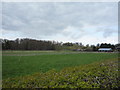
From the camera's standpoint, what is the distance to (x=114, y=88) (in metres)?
2.68

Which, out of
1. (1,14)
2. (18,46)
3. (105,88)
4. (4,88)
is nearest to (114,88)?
(105,88)

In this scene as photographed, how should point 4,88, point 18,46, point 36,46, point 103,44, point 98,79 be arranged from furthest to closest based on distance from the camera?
point 103,44 → point 36,46 → point 18,46 → point 98,79 → point 4,88

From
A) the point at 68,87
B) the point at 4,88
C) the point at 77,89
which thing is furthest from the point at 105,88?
the point at 4,88

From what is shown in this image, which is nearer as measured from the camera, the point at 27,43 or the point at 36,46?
the point at 27,43

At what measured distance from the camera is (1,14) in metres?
4.02

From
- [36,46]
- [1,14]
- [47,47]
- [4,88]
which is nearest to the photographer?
[4,88]

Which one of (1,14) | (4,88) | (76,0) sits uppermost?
(76,0)

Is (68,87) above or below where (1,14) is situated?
below

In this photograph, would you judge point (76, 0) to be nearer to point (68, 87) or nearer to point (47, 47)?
point (68, 87)

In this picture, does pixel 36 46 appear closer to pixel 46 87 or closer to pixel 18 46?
pixel 18 46

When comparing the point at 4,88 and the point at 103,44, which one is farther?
the point at 103,44

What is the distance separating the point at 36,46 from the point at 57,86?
130ft

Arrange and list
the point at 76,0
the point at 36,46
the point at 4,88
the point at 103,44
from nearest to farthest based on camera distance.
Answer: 1. the point at 4,88
2. the point at 76,0
3. the point at 36,46
4. the point at 103,44

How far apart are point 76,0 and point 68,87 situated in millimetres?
4268
